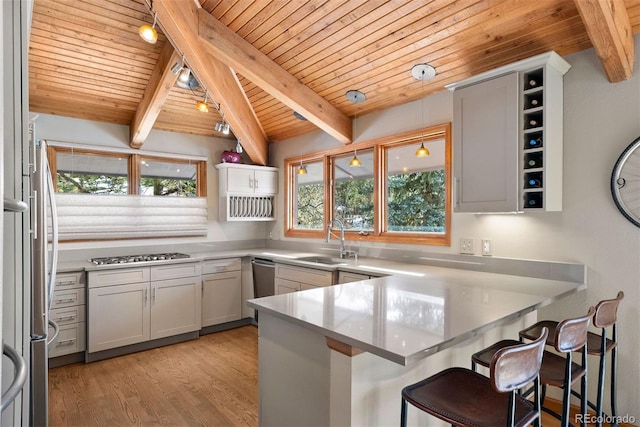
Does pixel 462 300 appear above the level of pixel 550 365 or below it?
above

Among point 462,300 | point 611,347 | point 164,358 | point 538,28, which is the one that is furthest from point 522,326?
point 164,358

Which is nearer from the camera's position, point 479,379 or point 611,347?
point 479,379

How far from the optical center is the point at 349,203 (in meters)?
4.11

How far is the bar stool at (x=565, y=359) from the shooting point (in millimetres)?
1500

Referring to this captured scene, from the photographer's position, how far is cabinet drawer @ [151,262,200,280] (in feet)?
12.1

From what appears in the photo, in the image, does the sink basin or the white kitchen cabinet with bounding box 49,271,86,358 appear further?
the sink basin

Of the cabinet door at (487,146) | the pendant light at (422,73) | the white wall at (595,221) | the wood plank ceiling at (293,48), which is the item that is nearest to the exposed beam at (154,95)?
the wood plank ceiling at (293,48)

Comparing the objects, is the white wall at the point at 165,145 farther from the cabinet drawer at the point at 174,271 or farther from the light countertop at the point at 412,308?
the light countertop at the point at 412,308

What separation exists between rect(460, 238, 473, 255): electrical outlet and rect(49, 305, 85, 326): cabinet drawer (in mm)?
3298

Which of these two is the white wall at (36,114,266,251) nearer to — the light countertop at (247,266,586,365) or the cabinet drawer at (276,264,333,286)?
the cabinet drawer at (276,264,333,286)

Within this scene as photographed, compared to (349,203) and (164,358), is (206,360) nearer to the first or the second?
(164,358)

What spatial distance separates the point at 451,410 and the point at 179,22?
286 cm

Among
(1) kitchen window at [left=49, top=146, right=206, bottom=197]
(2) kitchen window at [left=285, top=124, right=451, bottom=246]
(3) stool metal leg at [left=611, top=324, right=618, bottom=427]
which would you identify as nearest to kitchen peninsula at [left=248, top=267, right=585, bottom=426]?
(3) stool metal leg at [left=611, top=324, right=618, bottom=427]

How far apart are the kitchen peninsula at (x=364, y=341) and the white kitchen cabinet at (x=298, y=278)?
3.67 ft
